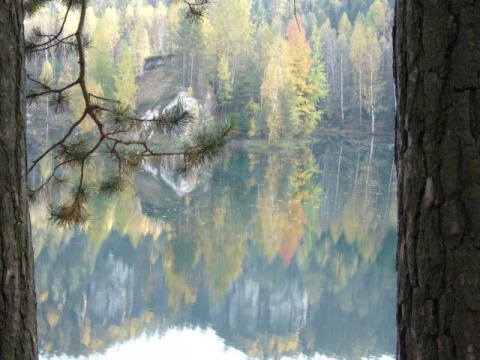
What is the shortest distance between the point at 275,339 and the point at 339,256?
3.20 m

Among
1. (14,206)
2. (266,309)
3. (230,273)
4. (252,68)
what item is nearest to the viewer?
(14,206)

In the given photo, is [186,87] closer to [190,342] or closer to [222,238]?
[222,238]

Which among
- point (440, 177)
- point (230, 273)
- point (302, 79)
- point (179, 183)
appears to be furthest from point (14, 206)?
point (302, 79)

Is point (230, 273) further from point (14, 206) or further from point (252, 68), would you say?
point (252, 68)

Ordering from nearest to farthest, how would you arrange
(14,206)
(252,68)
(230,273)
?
(14,206)
(230,273)
(252,68)

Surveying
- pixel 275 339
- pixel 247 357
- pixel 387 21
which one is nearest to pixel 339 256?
pixel 275 339

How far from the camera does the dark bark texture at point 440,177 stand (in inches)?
34.0

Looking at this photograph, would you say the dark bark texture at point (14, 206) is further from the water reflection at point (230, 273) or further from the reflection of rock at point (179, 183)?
the reflection of rock at point (179, 183)

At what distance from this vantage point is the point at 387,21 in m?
36.6

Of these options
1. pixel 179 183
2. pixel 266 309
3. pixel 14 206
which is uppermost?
pixel 14 206

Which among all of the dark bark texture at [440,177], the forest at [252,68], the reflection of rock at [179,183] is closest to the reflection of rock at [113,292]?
the reflection of rock at [179,183]

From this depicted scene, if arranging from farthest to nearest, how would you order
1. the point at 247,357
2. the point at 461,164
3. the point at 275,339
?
1. the point at 275,339
2. the point at 247,357
3. the point at 461,164

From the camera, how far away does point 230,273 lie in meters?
10.4

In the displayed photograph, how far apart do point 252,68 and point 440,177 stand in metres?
26.9
